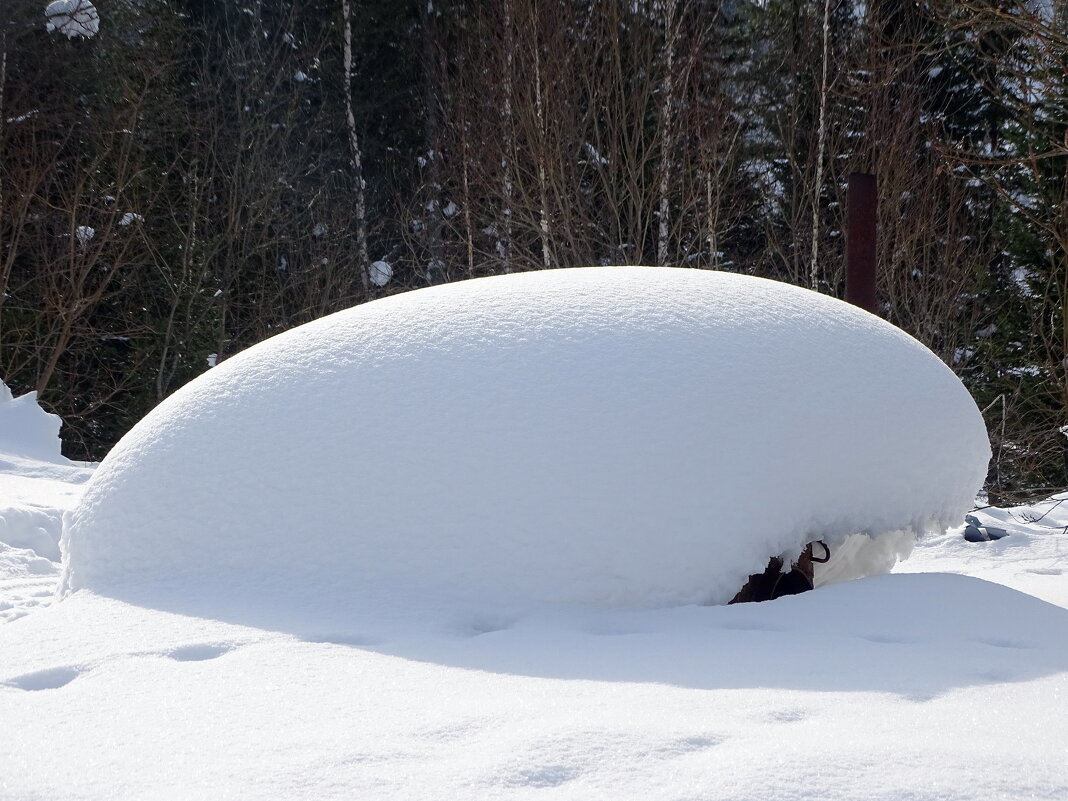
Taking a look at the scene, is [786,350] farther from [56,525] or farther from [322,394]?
[56,525]

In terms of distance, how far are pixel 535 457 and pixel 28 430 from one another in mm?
5527

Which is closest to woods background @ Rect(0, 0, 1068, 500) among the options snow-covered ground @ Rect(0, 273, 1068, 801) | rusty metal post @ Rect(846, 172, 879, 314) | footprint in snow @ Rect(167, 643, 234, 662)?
rusty metal post @ Rect(846, 172, 879, 314)

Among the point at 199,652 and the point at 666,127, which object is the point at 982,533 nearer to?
the point at 199,652

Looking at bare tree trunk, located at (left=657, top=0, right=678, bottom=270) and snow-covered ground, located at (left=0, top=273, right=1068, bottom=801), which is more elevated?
bare tree trunk, located at (left=657, top=0, right=678, bottom=270)

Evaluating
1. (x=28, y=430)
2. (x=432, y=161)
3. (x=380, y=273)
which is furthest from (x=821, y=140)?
(x=28, y=430)

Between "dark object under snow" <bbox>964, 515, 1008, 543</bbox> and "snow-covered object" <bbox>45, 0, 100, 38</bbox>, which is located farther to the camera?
"snow-covered object" <bbox>45, 0, 100, 38</bbox>

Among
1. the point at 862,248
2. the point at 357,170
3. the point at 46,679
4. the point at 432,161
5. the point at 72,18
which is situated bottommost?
the point at 46,679

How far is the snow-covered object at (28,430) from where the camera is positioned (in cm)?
688

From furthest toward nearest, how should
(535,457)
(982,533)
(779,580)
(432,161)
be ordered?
(432,161) → (982,533) → (779,580) → (535,457)

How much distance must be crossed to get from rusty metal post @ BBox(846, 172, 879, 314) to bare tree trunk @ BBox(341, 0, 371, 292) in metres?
9.94

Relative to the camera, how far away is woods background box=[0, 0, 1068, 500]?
1109 centimetres

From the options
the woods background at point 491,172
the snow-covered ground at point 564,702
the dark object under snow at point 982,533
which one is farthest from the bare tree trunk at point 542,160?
the snow-covered ground at point 564,702

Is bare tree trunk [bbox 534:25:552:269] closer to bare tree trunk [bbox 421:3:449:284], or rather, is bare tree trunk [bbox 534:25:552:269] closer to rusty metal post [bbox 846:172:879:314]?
bare tree trunk [bbox 421:3:449:284]

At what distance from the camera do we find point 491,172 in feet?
38.7
